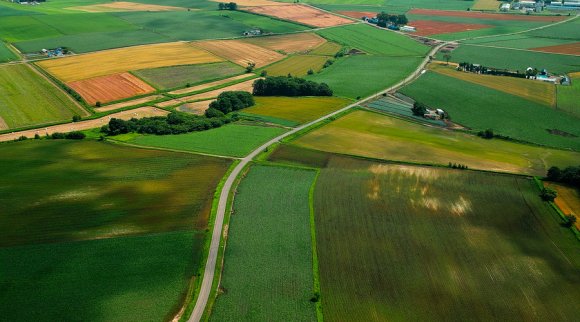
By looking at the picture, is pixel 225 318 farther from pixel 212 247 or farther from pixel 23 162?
pixel 23 162

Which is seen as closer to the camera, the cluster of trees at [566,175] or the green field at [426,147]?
the cluster of trees at [566,175]

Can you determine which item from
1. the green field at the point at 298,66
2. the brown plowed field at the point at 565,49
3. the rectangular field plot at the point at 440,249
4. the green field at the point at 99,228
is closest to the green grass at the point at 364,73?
the green field at the point at 298,66

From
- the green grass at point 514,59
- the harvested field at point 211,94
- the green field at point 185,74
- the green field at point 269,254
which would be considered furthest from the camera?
the green grass at point 514,59

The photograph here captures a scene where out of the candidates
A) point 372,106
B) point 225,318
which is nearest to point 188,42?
point 372,106

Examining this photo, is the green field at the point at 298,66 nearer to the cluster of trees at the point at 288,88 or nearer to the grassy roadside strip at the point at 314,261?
the cluster of trees at the point at 288,88

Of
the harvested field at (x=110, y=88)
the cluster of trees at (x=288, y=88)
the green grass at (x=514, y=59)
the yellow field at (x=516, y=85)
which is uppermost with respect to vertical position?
A: the green grass at (x=514, y=59)

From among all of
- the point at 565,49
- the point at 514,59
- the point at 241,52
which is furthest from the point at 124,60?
the point at 565,49

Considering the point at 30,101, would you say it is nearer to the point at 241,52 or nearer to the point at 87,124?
the point at 87,124
